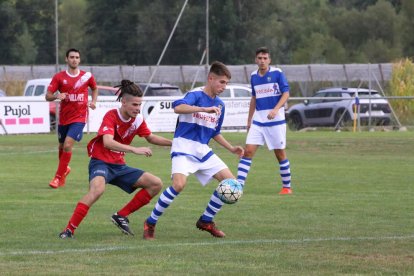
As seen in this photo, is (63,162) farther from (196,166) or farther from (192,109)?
(192,109)

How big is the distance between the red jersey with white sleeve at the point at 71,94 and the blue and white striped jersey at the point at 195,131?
533 centimetres

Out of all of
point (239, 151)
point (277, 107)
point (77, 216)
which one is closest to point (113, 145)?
point (77, 216)

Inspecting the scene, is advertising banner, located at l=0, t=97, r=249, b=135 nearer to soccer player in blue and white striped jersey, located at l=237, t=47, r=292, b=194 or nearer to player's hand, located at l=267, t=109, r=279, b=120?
soccer player in blue and white striped jersey, located at l=237, t=47, r=292, b=194

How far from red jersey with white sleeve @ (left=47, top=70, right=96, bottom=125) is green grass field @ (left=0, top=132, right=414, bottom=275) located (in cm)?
105

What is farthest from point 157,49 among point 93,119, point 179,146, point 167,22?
point 179,146

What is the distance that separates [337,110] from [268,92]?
20806mm

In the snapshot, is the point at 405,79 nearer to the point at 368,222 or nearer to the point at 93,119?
the point at 93,119

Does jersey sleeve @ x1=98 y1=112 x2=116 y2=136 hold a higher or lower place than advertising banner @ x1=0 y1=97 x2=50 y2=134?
higher

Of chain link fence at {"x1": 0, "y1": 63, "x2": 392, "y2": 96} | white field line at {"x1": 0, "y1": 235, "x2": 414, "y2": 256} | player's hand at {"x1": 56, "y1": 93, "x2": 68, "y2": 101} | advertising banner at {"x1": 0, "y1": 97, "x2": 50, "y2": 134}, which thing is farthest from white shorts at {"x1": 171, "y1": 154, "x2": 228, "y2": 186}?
chain link fence at {"x1": 0, "y1": 63, "x2": 392, "y2": 96}

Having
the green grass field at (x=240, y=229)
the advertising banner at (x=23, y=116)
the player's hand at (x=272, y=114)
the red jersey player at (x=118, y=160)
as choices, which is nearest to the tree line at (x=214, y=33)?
the advertising banner at (x=23, y=116)

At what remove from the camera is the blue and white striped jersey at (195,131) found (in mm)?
10086

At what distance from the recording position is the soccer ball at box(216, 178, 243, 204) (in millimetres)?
A: 9867

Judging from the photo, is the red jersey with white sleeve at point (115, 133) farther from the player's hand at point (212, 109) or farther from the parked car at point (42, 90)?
the parked car at point (42, 90)

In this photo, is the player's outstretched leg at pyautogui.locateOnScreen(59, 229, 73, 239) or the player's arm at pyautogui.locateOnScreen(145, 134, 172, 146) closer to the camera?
the player's outstretched leg at pyautogui.locateOnScreen(59, 229, 73, 239)
